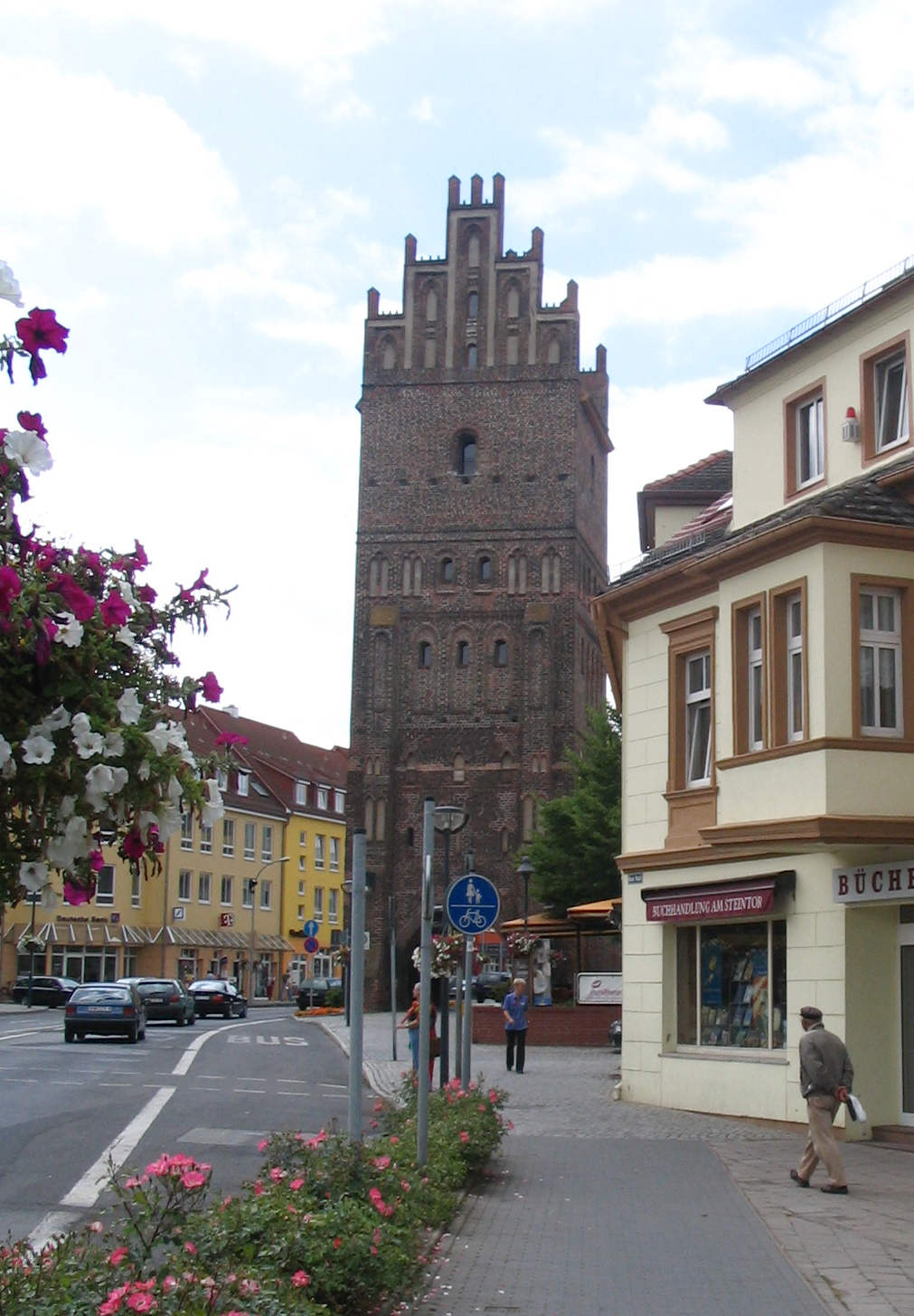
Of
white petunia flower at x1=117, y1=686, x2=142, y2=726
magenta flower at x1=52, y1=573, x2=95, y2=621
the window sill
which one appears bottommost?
the window sill

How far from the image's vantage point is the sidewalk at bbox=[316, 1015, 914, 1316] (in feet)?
29.7

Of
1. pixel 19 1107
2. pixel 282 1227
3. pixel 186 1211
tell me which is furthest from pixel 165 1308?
pixel 19 1107

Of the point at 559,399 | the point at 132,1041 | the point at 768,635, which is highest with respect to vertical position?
the point at 559,399

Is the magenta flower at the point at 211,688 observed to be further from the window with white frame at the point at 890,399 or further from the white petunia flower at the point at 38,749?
the window with white frame at the point at 890,399

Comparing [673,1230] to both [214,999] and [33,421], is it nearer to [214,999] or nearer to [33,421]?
[33,421]

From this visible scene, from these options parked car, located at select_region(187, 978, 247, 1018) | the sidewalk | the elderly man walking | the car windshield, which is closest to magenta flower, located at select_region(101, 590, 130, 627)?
the sidewalk

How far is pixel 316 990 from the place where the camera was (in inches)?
2586

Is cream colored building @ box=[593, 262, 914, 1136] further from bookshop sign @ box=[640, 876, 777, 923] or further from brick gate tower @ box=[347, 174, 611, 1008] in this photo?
brick gate tower @ box=[347, 174, 611, 1008]

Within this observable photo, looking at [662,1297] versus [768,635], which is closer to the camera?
[662,1297]

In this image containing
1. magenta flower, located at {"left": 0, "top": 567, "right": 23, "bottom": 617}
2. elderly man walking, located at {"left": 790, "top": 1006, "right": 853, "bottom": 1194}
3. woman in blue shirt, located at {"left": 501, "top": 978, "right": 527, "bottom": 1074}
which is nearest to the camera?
magenta flower, located at {"left": 0, "top": 567, "right": 23, "bottom": 617}

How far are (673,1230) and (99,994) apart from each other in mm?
27719

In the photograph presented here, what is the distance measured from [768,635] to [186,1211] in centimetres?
1203

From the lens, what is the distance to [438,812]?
2186 centimetres

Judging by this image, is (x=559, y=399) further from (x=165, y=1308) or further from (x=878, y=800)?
(x=165, y=1308)
